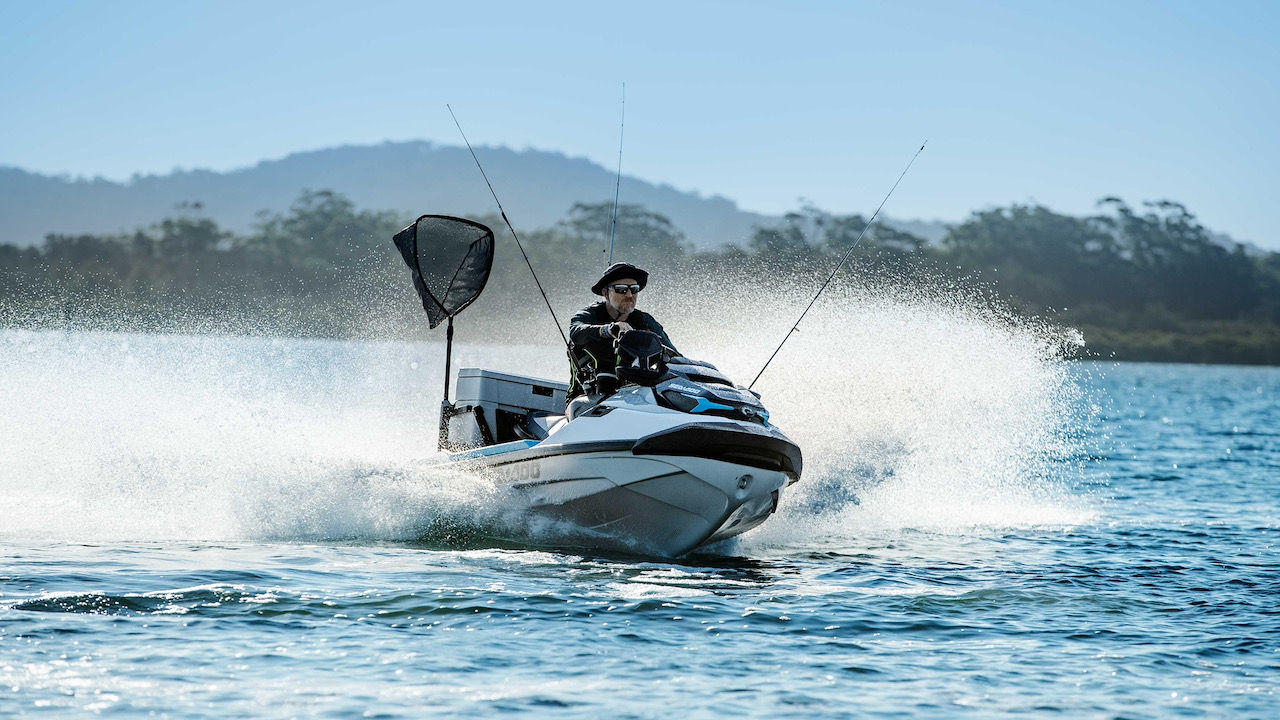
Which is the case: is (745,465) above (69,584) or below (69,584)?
above

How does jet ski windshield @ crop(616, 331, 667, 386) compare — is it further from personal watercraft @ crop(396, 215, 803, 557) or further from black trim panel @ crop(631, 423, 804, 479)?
black trim panel @ crop(631, 423, 804, 479)

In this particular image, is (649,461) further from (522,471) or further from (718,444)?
(522,471)

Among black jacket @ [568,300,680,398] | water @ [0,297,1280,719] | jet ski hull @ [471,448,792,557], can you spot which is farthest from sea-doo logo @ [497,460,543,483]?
black jacket @ [568,300,680,398]

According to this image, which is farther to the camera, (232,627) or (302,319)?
(302,319)

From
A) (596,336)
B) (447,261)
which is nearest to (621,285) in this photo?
(596,336)

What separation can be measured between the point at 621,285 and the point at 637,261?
290 feet

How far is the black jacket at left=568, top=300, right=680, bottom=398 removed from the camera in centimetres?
1027

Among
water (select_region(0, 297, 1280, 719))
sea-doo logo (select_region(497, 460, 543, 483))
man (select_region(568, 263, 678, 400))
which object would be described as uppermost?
man (select_region(568, 263, 678, 400))

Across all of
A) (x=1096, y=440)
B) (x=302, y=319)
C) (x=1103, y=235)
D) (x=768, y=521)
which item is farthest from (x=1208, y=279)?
(x=768, y=521)

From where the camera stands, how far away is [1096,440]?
1182 inches

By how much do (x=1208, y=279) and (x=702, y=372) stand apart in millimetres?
168674

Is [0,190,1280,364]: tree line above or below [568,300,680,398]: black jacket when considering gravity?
above

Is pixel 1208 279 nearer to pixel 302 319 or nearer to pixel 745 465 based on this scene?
pixel 302 319

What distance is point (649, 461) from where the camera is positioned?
9562 mm
